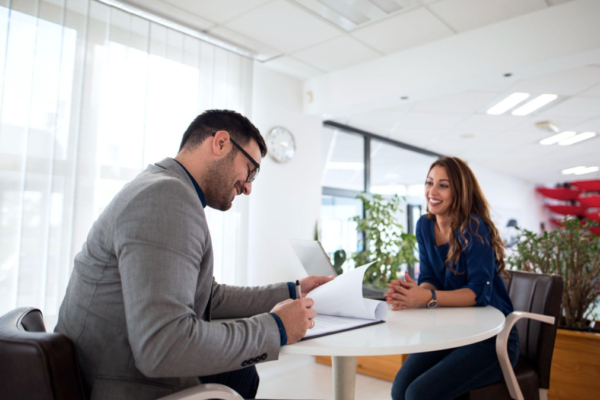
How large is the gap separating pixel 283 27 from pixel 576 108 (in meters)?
3.83

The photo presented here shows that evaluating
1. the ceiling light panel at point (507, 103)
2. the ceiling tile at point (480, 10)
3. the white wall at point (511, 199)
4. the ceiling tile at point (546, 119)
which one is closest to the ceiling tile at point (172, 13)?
the ceiling tile at point (480, 10)

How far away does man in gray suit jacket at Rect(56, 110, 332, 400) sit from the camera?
2.89ft

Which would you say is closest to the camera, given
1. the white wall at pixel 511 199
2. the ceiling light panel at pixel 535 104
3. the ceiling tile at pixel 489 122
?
the ceiling light panel at pixel 535 104

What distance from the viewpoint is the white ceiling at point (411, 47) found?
2.93 metres

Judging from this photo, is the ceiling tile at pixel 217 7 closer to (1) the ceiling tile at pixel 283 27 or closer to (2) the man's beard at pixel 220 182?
(1) the ceiling tile at pixel 283 27

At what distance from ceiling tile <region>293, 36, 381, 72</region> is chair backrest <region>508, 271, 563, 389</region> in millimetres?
2317

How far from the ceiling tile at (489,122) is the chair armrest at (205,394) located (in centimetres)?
508

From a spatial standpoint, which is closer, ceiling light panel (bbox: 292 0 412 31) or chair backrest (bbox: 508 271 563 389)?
chair backrest (bbox: 508 271 563 389)

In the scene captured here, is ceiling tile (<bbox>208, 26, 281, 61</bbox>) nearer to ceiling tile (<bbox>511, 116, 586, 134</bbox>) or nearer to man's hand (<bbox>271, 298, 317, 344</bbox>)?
man's hand (<bbox>271, 298, 317, 344</bbox>)

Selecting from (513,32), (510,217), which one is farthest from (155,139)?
(510,217)

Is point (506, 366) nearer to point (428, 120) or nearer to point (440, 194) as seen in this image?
point (440, 194)

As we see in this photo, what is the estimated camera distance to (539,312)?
1931mm

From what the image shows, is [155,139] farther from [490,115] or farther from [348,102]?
[490,115]

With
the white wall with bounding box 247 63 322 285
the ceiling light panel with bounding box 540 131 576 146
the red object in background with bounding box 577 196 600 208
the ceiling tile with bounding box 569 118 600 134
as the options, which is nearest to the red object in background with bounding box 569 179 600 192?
the red object in background with bounding box 577 196 600 208
